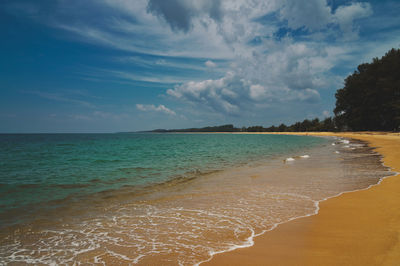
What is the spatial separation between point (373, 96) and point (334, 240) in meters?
76.9

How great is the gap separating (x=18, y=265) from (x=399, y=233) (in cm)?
646

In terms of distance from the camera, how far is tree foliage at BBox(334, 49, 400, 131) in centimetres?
5800

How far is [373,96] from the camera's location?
209ft

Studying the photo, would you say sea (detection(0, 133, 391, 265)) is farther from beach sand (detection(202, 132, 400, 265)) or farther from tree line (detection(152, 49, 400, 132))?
tree line (detection(152, 49, 400, 132))

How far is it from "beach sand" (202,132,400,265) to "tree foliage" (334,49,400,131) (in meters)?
62.5

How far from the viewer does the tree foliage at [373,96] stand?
190ft

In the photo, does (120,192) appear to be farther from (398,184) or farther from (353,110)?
(353,110)

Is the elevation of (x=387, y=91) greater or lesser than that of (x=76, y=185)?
greater

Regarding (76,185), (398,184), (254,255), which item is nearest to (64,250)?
(254,255)

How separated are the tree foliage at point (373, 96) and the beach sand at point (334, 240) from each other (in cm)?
6254

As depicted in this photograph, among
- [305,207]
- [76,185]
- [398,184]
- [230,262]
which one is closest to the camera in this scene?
[230,262]

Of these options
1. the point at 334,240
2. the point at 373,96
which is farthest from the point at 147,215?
the point at 373,96

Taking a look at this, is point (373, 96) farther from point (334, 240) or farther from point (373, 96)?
point (334, 240)

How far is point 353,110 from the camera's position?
231 ft
